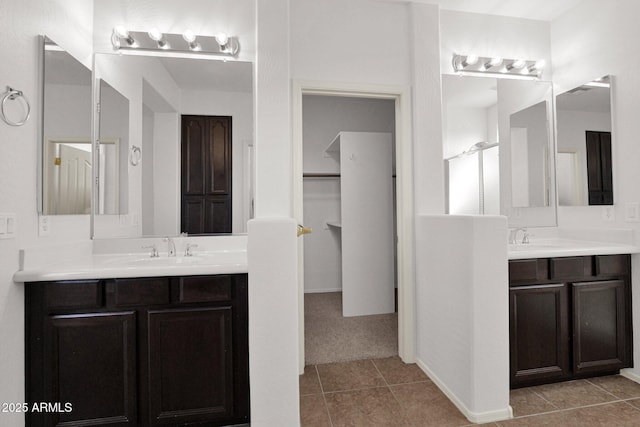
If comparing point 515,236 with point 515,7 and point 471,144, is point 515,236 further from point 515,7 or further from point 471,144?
point 515,7

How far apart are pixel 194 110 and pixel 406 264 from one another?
76.9 inches

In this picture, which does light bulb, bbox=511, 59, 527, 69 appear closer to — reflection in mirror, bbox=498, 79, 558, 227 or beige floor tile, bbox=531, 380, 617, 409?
reflection in mirror, bbox=498, 79, 558, 227

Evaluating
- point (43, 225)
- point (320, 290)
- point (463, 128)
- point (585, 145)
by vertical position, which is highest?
point (463, 128)

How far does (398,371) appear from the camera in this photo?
2281 mm

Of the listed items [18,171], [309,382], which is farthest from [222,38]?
[309,382]

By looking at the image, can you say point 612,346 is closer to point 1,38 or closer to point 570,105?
point 570,105

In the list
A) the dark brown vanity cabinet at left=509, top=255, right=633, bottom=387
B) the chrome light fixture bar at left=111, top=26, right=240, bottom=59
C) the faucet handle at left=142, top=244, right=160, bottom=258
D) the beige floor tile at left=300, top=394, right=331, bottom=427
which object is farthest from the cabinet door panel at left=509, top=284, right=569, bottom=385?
the chrome light fixture bar at left=111, top=26, right=240, bottom=59

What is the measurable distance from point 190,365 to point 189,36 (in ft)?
6.86

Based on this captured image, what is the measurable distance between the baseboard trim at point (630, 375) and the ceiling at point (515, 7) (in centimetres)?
277

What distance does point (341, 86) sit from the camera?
7.75 feet

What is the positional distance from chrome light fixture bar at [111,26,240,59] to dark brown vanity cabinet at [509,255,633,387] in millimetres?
2400

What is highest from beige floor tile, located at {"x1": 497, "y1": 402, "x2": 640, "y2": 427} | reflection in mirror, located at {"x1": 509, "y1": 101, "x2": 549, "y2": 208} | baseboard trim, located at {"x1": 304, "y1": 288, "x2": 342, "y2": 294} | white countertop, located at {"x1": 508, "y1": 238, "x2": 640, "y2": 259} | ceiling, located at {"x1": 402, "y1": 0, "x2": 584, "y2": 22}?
ceiling, located at {"x1": 402, "y1": 0, "x2": 584, "y2": 22}

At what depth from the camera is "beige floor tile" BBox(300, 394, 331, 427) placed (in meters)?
1.73

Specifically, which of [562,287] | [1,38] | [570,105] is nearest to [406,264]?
[562,287]
